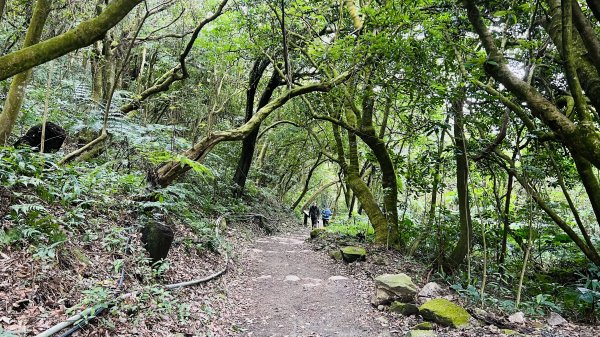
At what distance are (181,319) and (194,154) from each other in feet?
15.2

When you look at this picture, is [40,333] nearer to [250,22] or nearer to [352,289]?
[352,289]

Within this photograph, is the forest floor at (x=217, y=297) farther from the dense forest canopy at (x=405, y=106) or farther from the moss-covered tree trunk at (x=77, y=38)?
the moss-covered tree trunk at (x=77, y=38)

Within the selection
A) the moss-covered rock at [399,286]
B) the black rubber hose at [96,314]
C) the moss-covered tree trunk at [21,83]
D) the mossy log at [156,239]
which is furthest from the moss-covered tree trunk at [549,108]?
the moss-covered tree trunk at [21,83]

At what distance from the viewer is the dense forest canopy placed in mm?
4617

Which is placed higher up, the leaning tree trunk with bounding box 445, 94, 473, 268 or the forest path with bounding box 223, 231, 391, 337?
the leaning tree trunk with bounding box 445, 94, 473, 268

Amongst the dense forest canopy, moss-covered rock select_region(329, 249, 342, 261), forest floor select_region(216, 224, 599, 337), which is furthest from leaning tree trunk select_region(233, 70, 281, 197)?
moss-covered rock select_region(329, 249, 342, 261)

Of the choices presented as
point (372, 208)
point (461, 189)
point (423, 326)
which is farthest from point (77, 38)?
point (372, 208)

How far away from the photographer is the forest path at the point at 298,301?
578cm

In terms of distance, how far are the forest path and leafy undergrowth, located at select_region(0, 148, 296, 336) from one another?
0.65 m

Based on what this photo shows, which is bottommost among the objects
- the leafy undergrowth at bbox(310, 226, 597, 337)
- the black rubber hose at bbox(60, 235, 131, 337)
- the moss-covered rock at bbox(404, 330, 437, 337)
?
the moss-covered rock at bbox(404, 330, 437, 337)

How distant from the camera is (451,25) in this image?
7.31 m

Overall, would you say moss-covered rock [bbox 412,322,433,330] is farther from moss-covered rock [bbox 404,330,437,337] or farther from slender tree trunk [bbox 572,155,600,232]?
slender tree trunk [bbox 572,155,600,232]

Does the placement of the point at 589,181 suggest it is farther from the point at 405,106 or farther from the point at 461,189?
the point at 405,106

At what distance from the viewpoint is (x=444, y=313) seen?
220 inches
